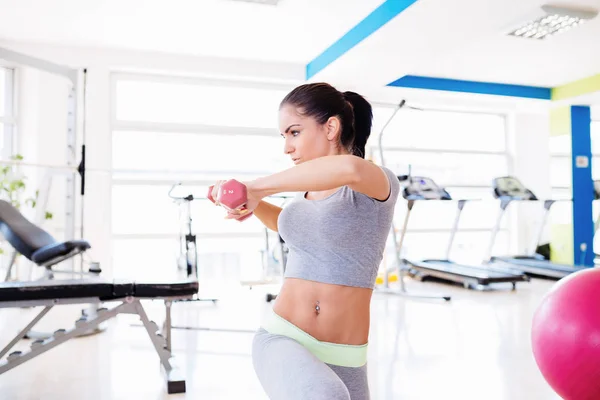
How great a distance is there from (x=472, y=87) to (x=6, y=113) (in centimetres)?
613

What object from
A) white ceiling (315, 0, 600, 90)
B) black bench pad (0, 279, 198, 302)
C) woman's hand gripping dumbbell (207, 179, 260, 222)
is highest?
white ceiling (315, 0, 600, 90)

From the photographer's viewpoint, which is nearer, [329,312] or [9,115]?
[329,312]

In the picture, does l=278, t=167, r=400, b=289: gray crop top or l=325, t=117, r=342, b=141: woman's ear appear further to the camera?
l=325, t=117, r=342, b=141: woman's ear

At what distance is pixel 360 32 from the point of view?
5.25 m

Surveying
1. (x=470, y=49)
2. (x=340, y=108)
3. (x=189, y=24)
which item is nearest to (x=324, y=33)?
(x=189, y=24)

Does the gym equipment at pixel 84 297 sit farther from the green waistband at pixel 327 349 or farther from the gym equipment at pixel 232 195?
the gym equipment at pixel 232 195

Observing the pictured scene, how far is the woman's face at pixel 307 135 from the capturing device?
1.21m

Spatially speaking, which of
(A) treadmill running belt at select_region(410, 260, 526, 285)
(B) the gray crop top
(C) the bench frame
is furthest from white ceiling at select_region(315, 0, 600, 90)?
(B) the gray crop top

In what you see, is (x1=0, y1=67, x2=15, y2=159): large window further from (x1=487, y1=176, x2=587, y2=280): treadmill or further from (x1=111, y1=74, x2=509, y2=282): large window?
(x1=487, y1=176, x2=587, y2=280): treadmill

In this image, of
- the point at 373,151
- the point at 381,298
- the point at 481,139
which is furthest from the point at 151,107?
the point at 481,139

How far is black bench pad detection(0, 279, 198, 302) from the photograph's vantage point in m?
2.39

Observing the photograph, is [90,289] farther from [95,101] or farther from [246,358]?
[95,101]

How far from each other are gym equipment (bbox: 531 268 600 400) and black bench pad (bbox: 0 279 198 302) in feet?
5.39

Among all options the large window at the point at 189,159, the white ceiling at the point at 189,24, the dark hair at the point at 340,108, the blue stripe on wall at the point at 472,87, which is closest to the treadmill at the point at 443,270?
the large window at the point at 189,159
